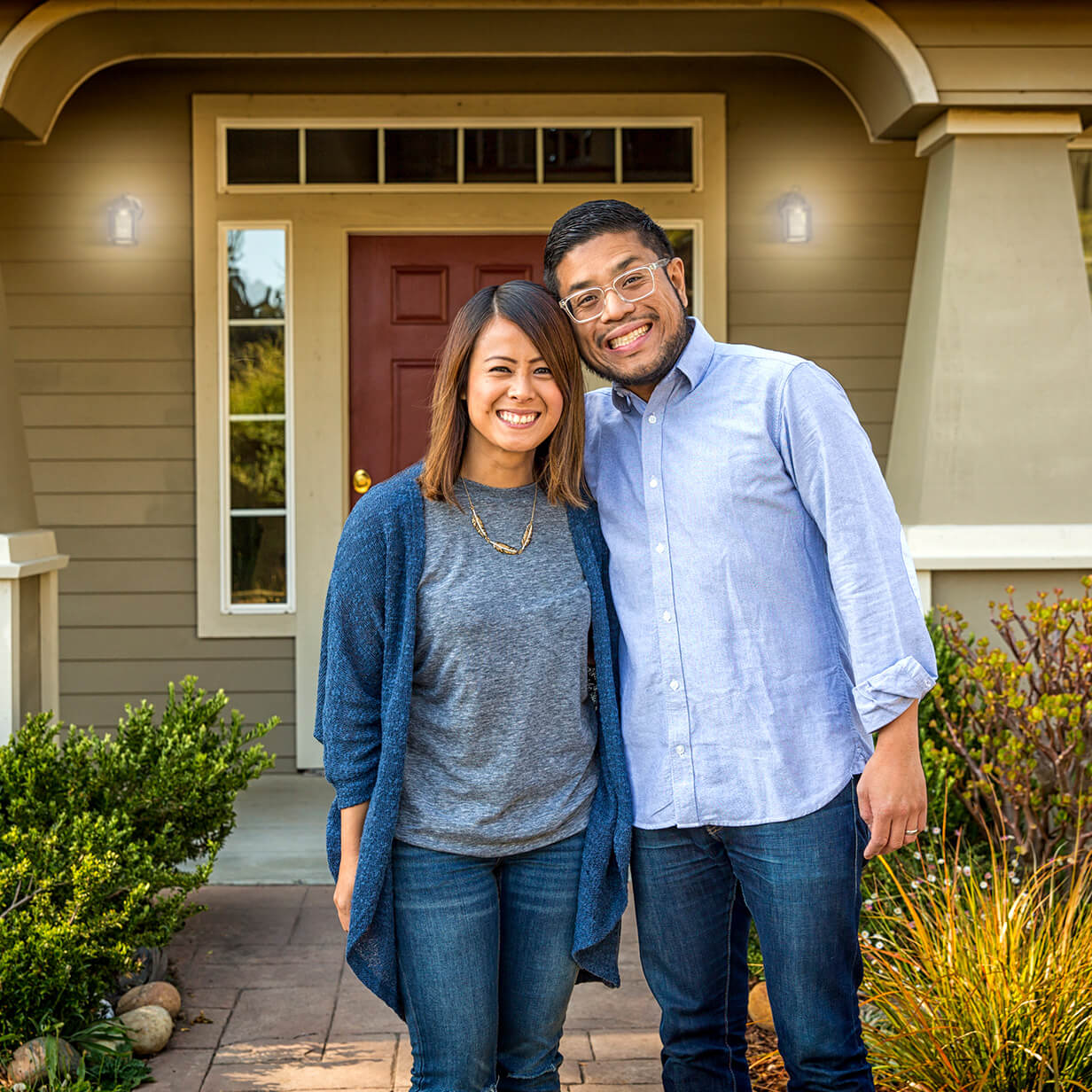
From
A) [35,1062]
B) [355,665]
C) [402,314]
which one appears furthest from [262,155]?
[355,665]

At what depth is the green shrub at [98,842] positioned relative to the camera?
2.75 metres

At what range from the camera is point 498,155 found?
5188 millimetres

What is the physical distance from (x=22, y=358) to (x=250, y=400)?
988 millimetres

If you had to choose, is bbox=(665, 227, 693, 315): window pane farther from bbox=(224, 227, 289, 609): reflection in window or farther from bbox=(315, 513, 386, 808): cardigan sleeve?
bbox=(315, 513, 386, 808): cardigan sleeve

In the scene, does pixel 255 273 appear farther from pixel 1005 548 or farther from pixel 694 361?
pixel 694 361

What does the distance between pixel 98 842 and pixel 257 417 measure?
2661mm

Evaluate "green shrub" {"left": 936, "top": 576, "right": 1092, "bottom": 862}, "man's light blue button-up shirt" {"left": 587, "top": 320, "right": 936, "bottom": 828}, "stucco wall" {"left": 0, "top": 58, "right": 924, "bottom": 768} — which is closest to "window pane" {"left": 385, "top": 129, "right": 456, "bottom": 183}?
"stucco wall" {"left": 0, "top": 58, "right": 924, "bottom": 768}

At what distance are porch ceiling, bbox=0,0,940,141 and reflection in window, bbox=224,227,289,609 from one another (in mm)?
902

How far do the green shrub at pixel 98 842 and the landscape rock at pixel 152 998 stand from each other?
57 millimetres

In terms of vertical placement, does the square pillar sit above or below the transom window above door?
below

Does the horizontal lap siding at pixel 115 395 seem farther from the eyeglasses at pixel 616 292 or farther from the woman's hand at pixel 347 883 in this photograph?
the eyeglasses at pixel 616 292

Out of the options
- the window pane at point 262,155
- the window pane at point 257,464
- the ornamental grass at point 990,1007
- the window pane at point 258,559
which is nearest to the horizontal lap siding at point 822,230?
the window pane at point 262,155

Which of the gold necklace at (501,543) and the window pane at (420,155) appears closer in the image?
the gold necklace at (501,543)

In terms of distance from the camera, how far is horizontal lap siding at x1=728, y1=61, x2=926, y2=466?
5.21 metres
